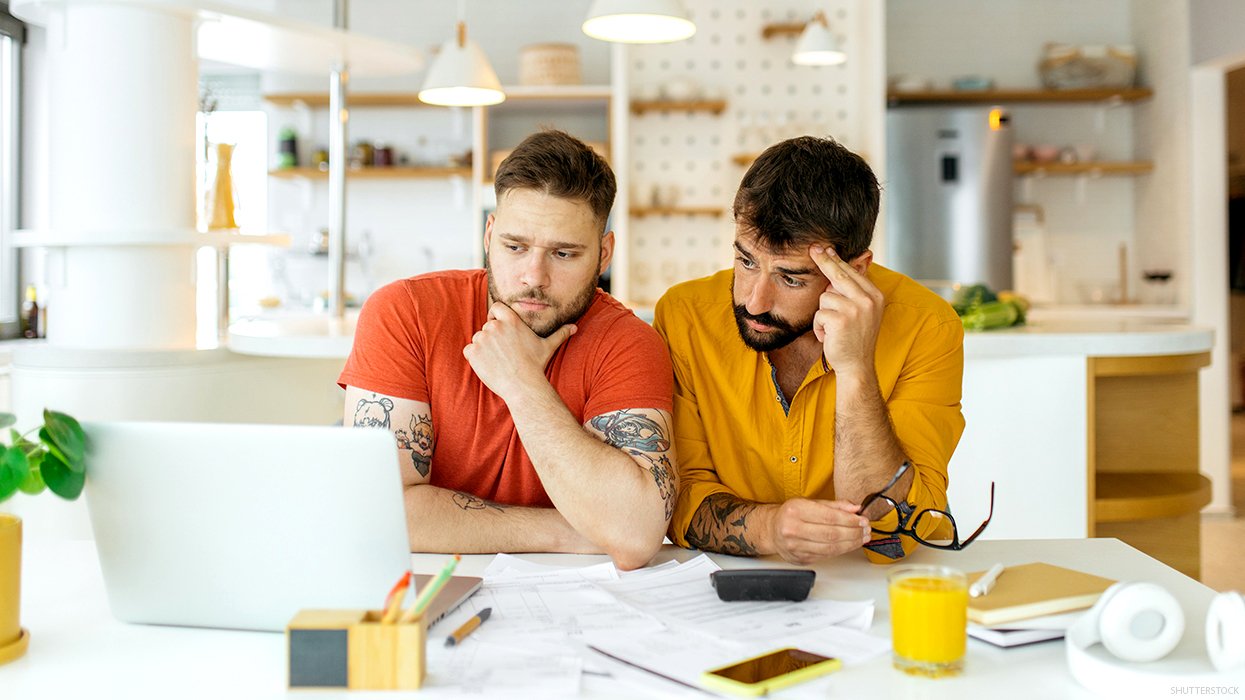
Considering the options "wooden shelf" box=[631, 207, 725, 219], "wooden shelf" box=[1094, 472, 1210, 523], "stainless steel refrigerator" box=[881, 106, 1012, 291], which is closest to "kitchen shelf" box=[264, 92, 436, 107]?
"wooden shelf" box=[631, 207, 725, 219]

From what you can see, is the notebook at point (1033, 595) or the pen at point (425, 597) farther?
the notebook at point (1033, 595)

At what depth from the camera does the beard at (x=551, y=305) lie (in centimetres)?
172

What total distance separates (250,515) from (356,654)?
8.5 inches

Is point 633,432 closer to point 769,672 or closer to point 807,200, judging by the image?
point 807,200

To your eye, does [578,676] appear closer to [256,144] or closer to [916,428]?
[916,428]

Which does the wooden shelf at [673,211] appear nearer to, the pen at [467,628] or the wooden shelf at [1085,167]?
the wooden shelf at [1085,167]

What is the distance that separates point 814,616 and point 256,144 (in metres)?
6.02

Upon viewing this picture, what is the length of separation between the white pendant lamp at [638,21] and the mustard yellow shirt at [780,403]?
164cm

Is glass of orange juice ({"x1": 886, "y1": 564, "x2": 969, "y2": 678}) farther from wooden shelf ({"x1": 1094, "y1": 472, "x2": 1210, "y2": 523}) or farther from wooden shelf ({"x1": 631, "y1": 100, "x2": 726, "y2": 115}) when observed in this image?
wooden shelf ({"x1": 631, "y1": 100, "x2": 726, "y2": 115})

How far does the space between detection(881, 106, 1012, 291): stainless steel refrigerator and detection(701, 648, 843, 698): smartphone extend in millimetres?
4616

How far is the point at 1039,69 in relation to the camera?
19.9 feet

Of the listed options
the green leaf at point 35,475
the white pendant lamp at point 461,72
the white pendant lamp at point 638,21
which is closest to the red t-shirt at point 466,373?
the green leaf at point 35,475

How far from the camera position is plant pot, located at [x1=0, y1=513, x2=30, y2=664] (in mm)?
1099

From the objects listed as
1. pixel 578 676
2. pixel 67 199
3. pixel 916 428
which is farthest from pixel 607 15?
pixel 578 676
